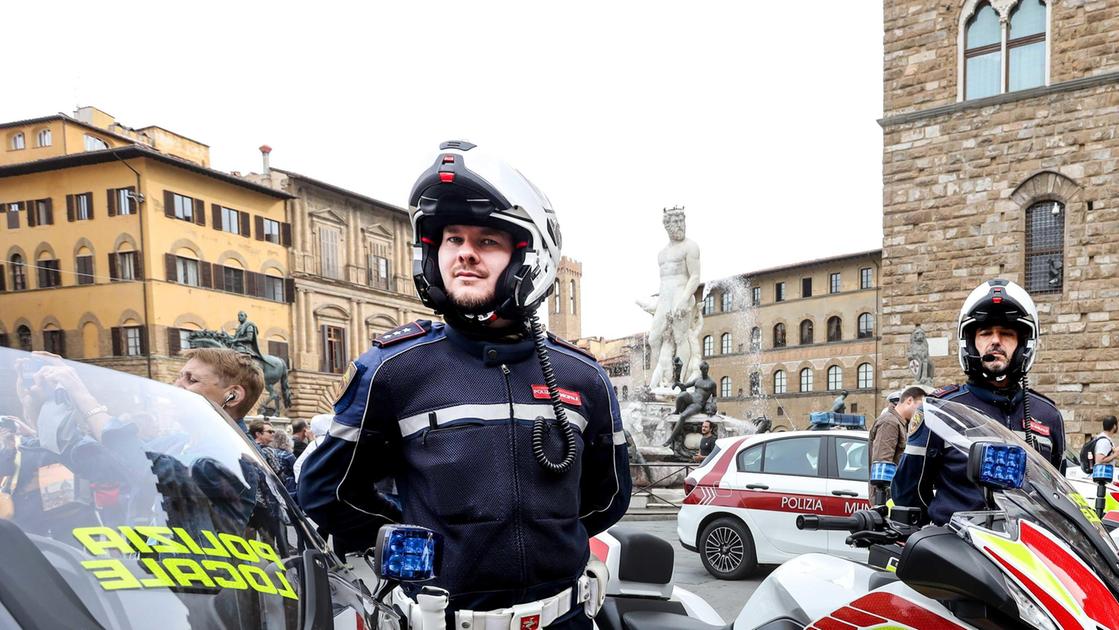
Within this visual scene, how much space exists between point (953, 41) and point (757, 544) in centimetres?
1506

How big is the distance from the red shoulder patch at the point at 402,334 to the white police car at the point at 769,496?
5903mm

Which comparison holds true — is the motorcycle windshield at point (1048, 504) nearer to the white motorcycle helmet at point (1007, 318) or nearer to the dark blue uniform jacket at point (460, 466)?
the dark blue uniform jacket at point (460, 466)

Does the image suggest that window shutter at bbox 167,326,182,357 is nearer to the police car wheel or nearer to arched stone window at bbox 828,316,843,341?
the police car wheel

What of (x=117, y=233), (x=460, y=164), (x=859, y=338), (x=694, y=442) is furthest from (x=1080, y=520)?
(x=859, y=338)

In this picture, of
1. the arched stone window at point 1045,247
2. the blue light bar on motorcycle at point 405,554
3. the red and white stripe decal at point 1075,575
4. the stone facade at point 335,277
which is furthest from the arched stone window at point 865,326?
the blue light bar on motorcycle at point 405,554

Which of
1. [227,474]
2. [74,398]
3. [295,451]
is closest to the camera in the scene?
[74,398]

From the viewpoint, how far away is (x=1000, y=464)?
194 centimetres

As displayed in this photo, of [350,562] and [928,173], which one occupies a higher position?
[928,173]

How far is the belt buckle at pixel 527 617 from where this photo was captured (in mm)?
1810

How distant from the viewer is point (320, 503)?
1929 mm

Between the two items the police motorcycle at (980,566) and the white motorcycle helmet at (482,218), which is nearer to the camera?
the police motorcycle at (980,566)

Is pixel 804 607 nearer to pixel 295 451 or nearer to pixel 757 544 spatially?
pixel 757 544

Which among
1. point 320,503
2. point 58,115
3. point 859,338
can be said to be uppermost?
point 58,115

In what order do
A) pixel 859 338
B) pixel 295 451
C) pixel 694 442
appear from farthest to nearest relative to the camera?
pixel 859 338
pixel 694 442
pixel 295 451
